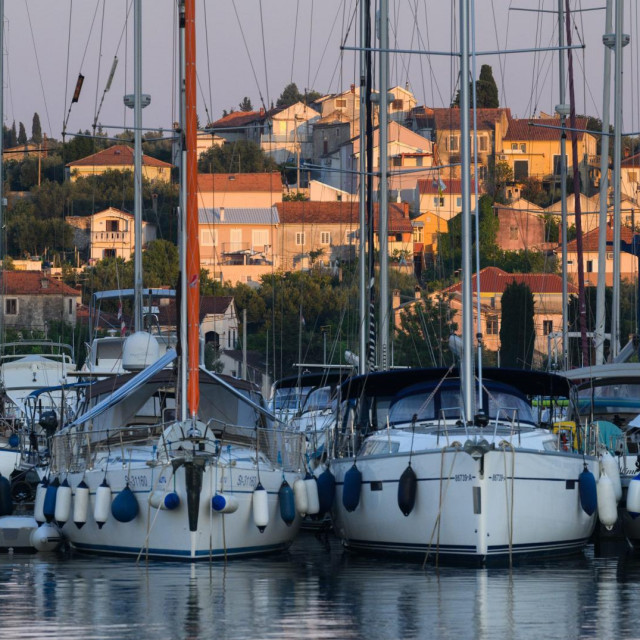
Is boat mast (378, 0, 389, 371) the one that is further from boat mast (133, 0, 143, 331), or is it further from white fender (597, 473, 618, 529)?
white fender (597, 473, 618, 529)

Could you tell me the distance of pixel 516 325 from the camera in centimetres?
5322

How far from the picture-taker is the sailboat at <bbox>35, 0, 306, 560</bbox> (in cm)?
1568

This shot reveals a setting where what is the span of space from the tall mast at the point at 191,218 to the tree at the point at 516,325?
110 feet

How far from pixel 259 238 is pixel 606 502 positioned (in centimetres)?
10829

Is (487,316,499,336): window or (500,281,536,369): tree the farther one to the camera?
(487,316,499,336): window

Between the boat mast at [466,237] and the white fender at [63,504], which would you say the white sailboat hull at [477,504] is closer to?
the boat mast at [466,237]

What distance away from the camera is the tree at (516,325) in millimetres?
51125

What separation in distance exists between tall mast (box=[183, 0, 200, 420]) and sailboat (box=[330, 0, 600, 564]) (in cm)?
208

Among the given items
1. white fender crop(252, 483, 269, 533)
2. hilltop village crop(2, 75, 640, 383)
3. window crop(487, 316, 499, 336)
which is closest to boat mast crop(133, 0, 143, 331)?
white fender crop(252, 483, 269, 533)

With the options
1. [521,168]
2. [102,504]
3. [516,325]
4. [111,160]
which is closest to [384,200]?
[102,504]

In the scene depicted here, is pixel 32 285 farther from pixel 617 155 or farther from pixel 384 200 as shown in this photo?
pixel 384 200

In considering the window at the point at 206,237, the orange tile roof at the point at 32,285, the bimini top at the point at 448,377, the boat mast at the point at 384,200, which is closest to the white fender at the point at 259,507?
the bimini top at the point at 448,377

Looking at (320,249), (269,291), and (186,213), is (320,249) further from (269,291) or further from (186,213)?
(186,213)

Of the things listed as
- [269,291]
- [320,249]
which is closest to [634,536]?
[269,291]
